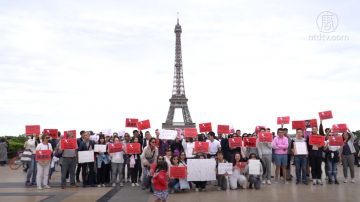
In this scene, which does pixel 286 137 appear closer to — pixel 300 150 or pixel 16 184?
pixel 300 150

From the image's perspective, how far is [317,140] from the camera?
15172mm

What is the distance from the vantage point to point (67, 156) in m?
15.2

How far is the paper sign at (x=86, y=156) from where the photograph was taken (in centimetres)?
1522

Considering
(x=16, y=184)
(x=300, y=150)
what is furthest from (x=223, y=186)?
(x=16, y=184)

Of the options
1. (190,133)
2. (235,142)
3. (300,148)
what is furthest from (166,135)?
(300,148)

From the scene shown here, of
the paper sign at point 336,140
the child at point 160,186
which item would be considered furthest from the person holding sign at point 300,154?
the child at point 160,186

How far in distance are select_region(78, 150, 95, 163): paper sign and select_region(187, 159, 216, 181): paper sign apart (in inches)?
131

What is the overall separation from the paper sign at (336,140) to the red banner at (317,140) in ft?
1.53

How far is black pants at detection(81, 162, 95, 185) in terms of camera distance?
1559 cm

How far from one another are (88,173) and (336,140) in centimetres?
835

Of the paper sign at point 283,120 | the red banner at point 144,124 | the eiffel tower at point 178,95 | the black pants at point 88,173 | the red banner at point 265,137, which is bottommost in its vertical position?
the black pants at point 88,173

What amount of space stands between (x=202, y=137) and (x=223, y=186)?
233 centimetres

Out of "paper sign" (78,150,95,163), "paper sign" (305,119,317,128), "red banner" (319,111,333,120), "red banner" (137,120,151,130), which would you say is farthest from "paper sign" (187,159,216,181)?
"red banner" (319,111,333,120)

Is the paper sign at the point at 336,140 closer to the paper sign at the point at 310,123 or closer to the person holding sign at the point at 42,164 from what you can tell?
the paper sign at the point at 310,123
